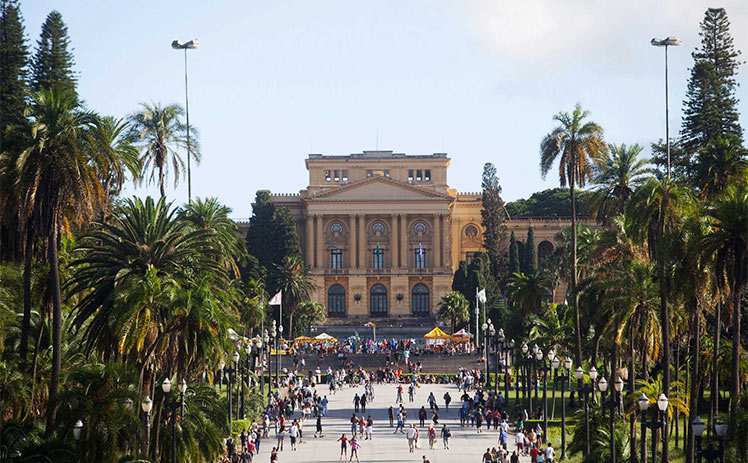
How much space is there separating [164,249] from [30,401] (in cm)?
642

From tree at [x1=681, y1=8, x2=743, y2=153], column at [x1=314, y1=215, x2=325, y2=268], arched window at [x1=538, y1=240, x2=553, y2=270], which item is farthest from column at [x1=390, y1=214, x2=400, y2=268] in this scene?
tree at [x1=681, y1=8, x2=743, y2=153]

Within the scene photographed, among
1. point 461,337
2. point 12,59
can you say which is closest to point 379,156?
point 461,337

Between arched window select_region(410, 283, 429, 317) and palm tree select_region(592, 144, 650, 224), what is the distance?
53.3m

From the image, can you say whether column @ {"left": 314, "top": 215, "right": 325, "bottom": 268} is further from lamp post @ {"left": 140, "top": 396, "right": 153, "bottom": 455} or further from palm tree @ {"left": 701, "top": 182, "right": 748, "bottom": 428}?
palm tree @ {"left": 701, "top": 182, "right": 748, "bottom": 428}

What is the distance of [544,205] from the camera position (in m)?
128

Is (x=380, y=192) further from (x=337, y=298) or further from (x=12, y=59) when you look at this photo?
(x=12, y=59)

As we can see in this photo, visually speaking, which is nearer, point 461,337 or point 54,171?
point 54,171

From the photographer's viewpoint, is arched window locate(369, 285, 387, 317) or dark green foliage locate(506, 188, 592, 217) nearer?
arched window locate(369, 285, 387, 317)

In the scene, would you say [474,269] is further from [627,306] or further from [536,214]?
[627,306]

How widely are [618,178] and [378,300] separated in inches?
2201

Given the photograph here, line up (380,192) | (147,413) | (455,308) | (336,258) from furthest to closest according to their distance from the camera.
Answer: (336,258), (380,192), (455,308), (147,413)

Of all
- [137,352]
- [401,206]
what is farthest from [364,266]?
[137,352]

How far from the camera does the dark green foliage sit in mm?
122125

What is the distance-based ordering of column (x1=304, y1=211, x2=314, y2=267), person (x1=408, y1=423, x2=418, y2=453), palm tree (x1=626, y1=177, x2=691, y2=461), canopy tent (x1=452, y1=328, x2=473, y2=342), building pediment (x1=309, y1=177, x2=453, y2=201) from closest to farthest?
palm tree (x1=626, y1=177, x2=691, y2=461), person (x1=408, y1=423, x2=418, y2=453), canopy tent (x1=452, y1=328, x2=473, y2=342), building pediment (x1=309, y1=177, x2=453, y2=201), column (x1=304, y1=211, x2=314, y2=267)
